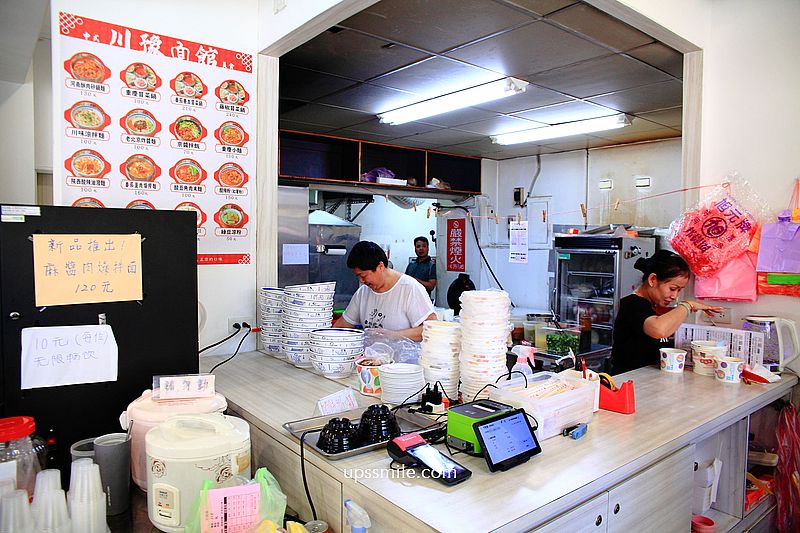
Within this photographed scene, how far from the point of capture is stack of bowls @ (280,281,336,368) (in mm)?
2357

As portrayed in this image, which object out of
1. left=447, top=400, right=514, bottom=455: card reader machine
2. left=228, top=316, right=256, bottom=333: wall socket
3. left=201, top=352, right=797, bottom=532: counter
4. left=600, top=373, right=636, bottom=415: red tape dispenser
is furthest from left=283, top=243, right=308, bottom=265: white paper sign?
left=447, top=400, right=514, bottom=455: card reader machine

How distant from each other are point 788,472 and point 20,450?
9.57ft

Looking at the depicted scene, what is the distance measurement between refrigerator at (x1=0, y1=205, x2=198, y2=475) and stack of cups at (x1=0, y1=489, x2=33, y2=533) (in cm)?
53

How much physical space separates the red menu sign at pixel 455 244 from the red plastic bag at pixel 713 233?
474 centimetres

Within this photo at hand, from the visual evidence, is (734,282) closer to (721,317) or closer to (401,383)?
(721,317)

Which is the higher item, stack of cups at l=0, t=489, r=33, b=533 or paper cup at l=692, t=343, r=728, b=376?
paper cup at l=692, t=343, r=728, b=376

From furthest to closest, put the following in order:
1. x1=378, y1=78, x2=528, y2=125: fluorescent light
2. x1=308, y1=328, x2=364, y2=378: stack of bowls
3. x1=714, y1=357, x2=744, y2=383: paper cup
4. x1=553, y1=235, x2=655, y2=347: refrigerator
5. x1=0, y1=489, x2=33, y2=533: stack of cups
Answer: x1=553, y1=235, x2=655, y2=347: refrigerator, x1=378, y1=78, x2=528, y2=125: fluorescent light, x1=714, y1=357, x2=744, y2=383: paper cup, x1=308, y1=328, x2=364, y2=378: stack of bowls, x1=0, y1=489, x2=33, y2=533: stack of cups

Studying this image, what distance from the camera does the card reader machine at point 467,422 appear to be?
1392 millimetres

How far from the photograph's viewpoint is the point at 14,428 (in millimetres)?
1350

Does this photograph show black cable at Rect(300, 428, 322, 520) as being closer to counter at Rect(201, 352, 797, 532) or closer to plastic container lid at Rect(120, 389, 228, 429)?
counter at Rect(201, 352, 797, 532)

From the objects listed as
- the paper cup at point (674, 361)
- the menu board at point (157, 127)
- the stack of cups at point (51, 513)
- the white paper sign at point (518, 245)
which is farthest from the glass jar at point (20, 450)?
the white paper sign at point (518, 245)

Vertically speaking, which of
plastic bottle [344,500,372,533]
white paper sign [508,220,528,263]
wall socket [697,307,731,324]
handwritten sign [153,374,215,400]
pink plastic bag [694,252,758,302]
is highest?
white paper sign [508,220,528,263]

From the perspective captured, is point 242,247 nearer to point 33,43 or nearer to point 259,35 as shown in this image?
point 259,35

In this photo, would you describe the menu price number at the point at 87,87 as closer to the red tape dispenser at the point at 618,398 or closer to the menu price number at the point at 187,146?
the menu price number at the point at 187,146
